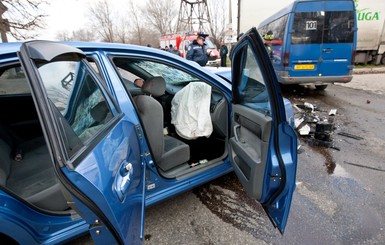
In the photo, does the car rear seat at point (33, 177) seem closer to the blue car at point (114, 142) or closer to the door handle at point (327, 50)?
the blue car at point (114, 142)

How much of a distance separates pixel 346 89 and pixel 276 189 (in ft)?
25.5

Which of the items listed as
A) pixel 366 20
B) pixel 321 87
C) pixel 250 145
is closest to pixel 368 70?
pixel 366 20

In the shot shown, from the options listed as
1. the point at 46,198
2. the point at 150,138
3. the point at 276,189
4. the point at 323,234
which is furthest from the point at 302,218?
the point at 46,198

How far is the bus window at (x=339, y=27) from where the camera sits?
219 inches

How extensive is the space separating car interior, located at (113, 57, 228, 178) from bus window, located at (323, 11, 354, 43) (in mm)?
4876

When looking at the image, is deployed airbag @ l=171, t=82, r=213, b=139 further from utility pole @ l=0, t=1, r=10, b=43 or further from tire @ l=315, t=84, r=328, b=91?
utility pole @ l=0, t=1, r=10, b=43

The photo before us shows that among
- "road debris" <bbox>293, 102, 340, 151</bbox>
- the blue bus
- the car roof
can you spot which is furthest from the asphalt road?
the blue bus

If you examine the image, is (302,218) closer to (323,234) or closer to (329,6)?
(323,234)

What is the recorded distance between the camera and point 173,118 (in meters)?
2.56

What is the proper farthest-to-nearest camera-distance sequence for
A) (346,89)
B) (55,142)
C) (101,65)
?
(346,89)
(101,65)
(55,142)

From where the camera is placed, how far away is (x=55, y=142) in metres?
0.85

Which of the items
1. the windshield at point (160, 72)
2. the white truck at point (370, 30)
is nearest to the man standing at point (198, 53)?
the windshield at point (160, 72)

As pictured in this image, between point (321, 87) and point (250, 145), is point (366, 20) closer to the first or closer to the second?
point (321, 87)

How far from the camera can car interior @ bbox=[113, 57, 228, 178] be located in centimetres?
200
